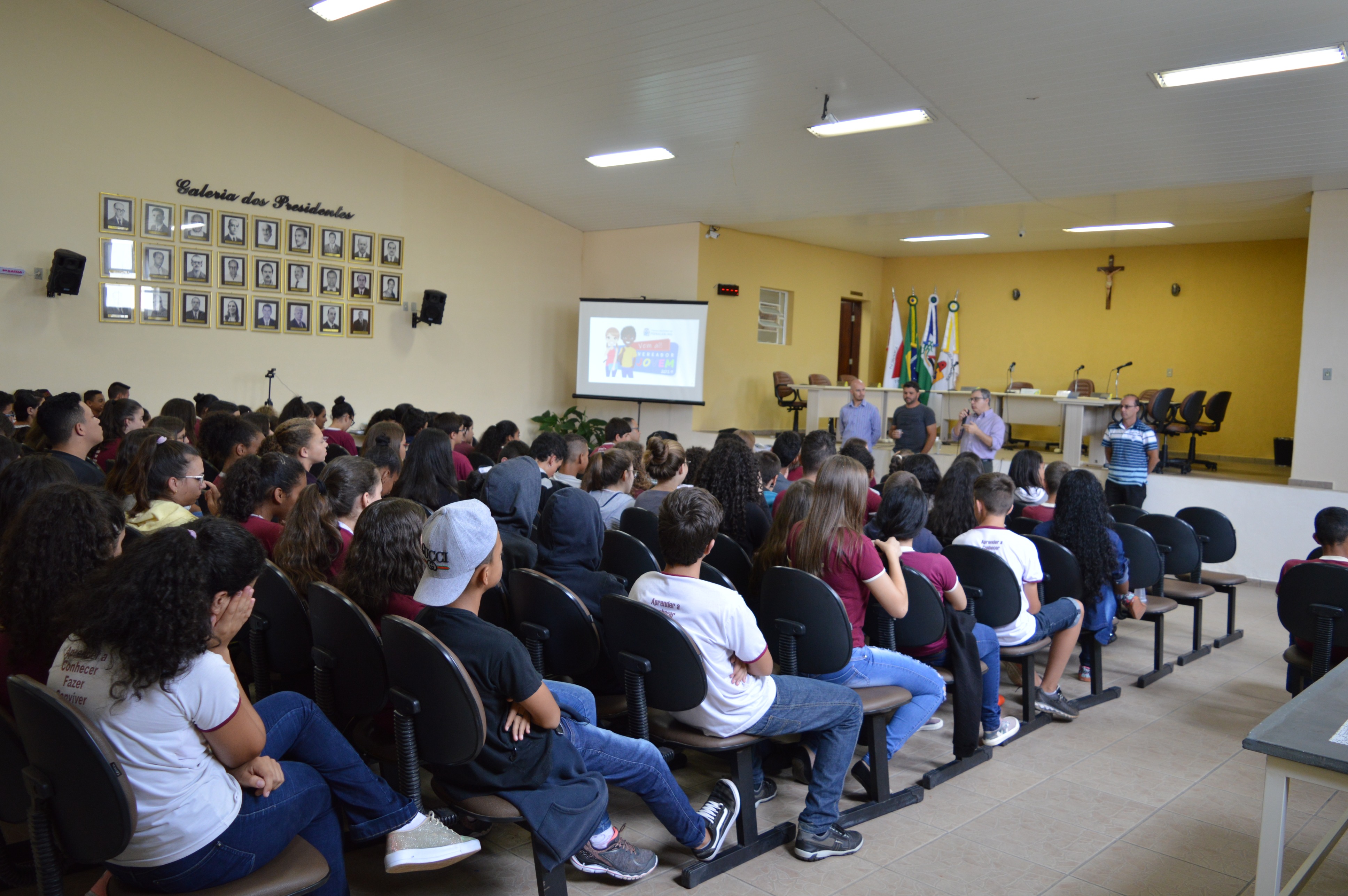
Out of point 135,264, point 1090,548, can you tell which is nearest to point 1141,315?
point 1090,548

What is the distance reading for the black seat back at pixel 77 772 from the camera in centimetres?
148

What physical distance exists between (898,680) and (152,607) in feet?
7.44

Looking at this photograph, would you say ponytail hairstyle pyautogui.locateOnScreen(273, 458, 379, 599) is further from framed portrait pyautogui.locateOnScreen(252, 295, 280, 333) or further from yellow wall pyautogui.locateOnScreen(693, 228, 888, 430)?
yellow wall pyautogui.locateOnScreen(693, 228, 888, 430)

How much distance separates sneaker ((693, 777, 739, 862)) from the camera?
2.51 meters

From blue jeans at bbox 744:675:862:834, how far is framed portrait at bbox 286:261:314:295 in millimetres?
8902

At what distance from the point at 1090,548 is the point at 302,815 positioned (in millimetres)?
3481

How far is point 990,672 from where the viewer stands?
3.51m

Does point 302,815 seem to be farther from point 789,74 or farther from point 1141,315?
point 1141,315

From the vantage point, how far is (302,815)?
1872mm

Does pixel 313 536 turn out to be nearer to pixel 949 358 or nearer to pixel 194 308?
pixel 194 308

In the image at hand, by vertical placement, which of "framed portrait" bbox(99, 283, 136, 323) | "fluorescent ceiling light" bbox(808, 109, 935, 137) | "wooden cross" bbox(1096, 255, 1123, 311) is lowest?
"framed portrait" bbox(99, 283, 136, 323)

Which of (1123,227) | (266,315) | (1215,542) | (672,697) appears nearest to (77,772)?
(672,697)

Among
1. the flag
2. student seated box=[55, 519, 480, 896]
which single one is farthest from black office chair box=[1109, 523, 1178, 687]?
the flag

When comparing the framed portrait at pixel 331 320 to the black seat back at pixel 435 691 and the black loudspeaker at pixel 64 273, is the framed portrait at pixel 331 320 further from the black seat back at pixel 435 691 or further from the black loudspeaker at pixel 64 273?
the black seat back at pixel 435 691
